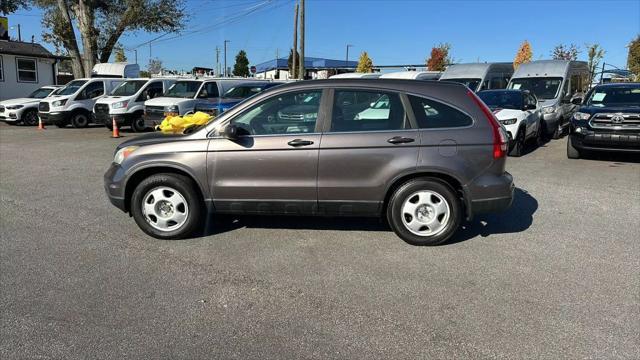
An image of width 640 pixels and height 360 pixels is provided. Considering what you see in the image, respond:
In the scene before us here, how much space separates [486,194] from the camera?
16.2 ft

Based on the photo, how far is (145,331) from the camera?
132 inches

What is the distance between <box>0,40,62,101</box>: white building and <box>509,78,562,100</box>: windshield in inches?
1036

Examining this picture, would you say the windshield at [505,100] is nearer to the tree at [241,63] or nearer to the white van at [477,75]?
the white van at [477,75]

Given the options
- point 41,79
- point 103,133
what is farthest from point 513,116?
point 41,79

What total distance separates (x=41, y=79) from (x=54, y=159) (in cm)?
2258

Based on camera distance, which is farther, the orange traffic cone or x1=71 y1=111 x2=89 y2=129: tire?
x1=71 y1=111 x2=89 y2=129: tire

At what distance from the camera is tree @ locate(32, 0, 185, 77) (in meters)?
26.5

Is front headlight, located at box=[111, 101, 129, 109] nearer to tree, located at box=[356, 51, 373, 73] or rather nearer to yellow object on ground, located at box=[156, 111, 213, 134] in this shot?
yellow object on ground, located at box=[156, 111, 213, 134]


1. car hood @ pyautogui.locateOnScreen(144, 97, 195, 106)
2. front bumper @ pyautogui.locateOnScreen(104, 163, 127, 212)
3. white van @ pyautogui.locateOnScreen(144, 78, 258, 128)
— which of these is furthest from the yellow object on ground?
car hood @ pyautogui.locateOnScreen(144, 97, 195, 106)

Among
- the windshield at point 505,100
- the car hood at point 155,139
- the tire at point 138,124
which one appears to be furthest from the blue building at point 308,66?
the car hood at point 155,139

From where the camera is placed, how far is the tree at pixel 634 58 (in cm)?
3092

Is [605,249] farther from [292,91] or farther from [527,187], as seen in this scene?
[292,91]

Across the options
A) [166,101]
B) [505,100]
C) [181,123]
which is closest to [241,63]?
[166,101]

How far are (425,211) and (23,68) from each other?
30652 millimetres
